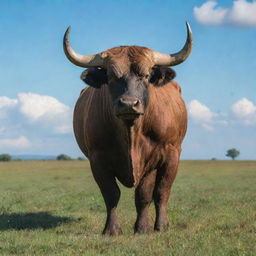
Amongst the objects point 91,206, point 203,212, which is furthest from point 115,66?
point 91,206

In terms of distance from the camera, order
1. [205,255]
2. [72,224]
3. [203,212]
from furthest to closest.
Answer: [203,212] < [72,224] < [205,255]

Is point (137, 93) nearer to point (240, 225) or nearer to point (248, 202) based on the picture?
point (240, 225)

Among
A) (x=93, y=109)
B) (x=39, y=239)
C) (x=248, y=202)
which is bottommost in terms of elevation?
(x=39, y=239)

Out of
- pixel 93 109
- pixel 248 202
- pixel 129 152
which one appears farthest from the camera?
pixel 248 202

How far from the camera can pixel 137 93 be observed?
7996mm

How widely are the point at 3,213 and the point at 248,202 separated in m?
5.97

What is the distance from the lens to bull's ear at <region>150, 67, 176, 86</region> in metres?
8.88

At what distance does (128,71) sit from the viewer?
8.19 metres

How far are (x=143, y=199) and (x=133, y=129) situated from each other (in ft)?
4.64

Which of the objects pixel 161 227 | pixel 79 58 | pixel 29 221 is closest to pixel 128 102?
pixel 79 58

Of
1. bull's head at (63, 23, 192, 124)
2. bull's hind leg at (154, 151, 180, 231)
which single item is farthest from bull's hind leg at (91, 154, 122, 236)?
bull's head at (63, 23, 192, 124)

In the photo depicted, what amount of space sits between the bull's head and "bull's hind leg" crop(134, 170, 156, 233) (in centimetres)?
171

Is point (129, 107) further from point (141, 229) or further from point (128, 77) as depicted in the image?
point (141, 229)

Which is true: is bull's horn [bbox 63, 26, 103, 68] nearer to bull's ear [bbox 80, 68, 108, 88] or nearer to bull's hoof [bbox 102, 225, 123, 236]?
bull's ear [bbox 80, 68, 108, 88]
